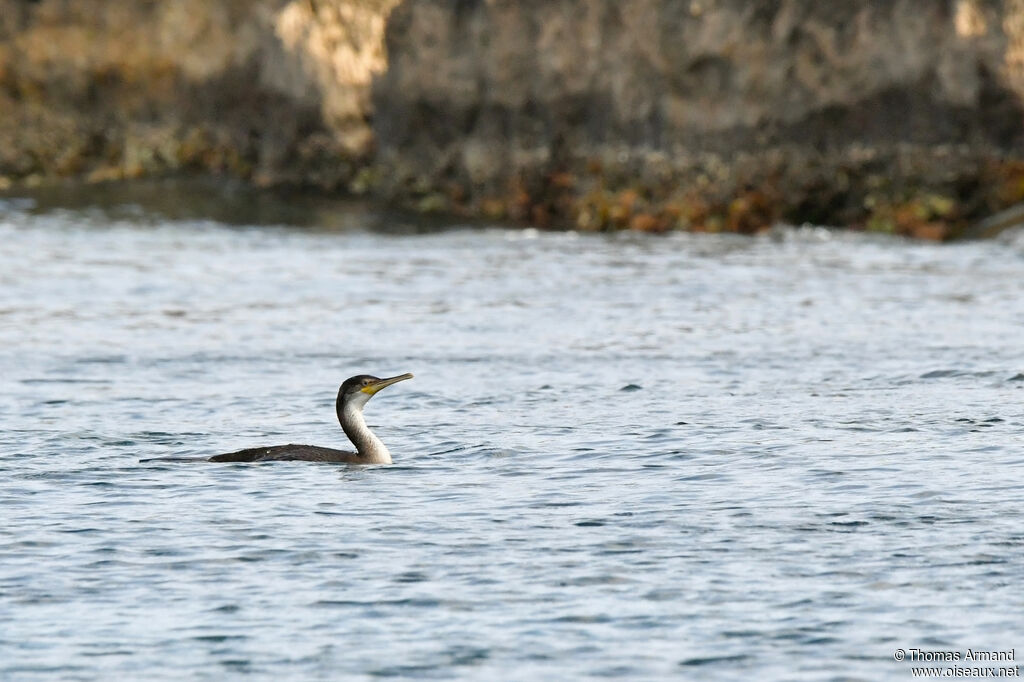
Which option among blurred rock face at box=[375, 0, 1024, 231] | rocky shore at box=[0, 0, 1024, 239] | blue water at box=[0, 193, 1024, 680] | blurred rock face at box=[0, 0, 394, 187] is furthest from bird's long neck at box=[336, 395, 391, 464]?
blurred rock face at box=[0, 0, 394, 187]

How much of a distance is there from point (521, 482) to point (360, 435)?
1876mm

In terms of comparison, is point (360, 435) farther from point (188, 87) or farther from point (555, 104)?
point (188, 87)

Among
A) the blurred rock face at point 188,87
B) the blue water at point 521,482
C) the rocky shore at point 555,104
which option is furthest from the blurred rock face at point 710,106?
the blue water at point 521,482

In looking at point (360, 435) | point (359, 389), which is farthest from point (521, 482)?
point (359, 389)

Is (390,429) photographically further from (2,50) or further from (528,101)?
(2,50)

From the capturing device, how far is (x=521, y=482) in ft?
52.8

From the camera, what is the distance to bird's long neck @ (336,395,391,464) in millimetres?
17125

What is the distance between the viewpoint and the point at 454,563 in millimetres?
13180

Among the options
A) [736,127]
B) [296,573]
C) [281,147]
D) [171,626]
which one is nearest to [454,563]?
[296,573]

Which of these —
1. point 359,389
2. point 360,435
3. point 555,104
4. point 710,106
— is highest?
point 555,104

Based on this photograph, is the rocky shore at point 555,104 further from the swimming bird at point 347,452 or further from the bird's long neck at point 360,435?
the bird's long neck at point 360,435

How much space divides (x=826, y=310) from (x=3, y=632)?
1910cm

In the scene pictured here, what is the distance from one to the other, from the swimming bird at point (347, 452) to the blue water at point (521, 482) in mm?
152

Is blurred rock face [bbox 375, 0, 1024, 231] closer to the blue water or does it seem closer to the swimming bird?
the blue water
